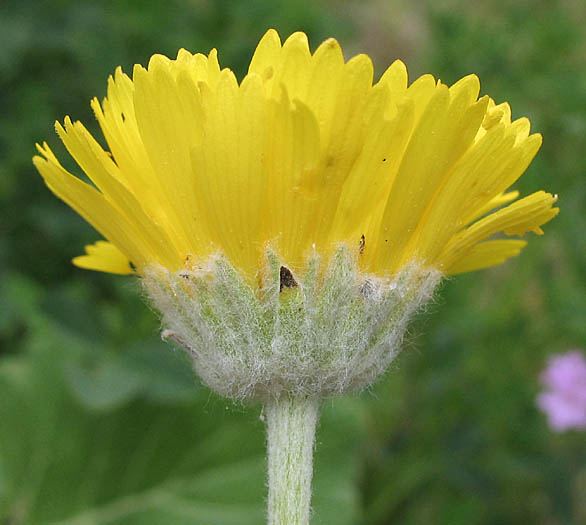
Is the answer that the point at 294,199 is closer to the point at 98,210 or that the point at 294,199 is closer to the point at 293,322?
the point at 293,322

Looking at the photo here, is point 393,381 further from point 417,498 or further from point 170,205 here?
point 170,205

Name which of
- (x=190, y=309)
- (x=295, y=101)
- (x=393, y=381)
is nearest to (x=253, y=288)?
(x=190, y=309)

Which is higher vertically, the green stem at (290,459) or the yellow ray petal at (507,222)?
the yellow ray petal at (507,222)

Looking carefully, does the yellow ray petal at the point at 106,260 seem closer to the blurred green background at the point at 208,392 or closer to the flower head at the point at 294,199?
the flower head at the point at 294,199

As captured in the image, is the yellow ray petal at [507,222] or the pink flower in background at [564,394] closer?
the yellow ray petal at [507,222]

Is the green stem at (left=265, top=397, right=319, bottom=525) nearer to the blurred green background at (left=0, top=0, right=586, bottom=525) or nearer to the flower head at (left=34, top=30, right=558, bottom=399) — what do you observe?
the flower head at (left=34, top=30, right=558, bottom=399)

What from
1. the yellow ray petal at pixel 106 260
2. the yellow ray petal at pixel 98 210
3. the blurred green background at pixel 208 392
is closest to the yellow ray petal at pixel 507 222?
the yellow ray petal at pixel 98 210
